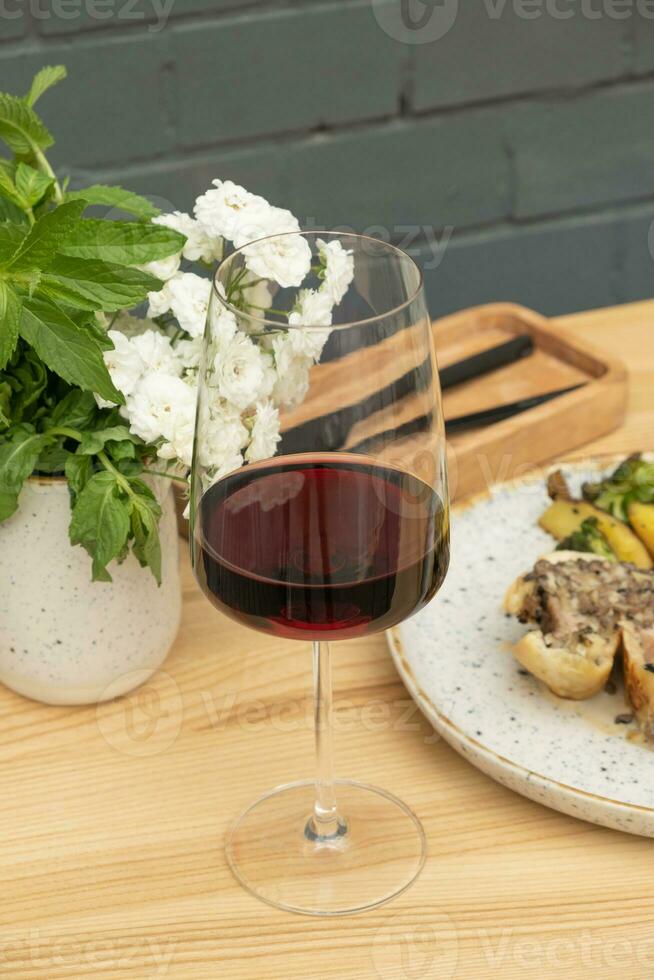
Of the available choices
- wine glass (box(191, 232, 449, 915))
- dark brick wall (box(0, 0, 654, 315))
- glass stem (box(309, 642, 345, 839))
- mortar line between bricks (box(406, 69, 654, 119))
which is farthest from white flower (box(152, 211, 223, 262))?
mortar line between bricks (box(406, 69, 654, 119))

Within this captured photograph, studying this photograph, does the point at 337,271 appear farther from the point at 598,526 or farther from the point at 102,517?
the point at 598,526

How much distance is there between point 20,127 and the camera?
825 millimetres

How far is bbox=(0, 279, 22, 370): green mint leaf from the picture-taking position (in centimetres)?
72

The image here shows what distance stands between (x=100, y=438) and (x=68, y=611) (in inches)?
5.0

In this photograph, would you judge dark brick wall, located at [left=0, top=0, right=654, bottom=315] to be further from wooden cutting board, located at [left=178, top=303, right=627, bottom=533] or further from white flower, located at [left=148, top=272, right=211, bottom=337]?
white flower, located at [left=148, top=272, right=211, bottom=337]

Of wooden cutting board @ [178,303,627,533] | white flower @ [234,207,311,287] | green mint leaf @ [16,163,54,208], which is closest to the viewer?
white flower @ [234,207,311,287]

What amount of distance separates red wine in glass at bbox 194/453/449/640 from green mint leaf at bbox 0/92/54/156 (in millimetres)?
293

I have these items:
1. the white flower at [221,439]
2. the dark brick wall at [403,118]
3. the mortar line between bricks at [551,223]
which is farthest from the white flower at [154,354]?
the mortar line between bricks at [551,223]

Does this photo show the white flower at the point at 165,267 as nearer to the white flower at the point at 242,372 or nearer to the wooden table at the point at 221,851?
the white flower at the point at 242,372

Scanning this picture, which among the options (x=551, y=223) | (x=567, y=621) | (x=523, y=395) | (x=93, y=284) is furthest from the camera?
(x=551, y=223)

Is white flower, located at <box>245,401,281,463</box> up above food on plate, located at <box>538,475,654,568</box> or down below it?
above

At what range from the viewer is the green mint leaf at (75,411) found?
0.79 meters

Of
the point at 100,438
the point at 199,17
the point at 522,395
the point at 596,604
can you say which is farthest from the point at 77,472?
the point at 199,17

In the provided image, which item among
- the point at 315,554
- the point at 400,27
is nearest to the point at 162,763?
the point at 315,554
